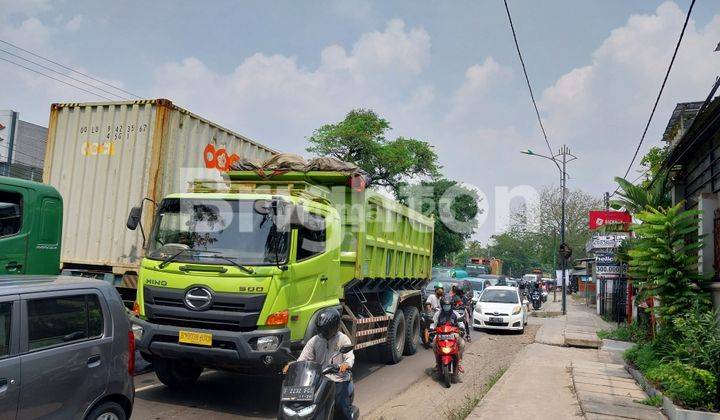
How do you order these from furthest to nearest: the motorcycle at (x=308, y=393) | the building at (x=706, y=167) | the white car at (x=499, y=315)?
the white car at (x=499, y=315) → the building at (x=706, y=167) → the motorcycle at (x=308, y=393)

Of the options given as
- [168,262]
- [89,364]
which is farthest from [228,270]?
[89,364]

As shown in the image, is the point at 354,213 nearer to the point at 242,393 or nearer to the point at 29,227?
the point at 242,393

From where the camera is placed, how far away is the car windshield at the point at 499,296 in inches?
639

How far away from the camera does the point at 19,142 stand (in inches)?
1212

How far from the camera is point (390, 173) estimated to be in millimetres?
38000

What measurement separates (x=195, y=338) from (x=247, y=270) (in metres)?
0.90

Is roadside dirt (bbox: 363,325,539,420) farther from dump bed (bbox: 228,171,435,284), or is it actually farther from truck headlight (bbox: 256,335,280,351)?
dump bed (bbox: 228,171,435,284)

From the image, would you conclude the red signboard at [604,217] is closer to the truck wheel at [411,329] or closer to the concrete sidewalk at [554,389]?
the concrete sidewalk at [554,389]

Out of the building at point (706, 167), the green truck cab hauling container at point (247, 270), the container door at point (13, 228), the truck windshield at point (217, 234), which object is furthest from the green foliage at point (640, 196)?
the container door at point (13, 228)

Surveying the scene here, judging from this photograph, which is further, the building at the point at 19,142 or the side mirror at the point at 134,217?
the building at the point at 19,142

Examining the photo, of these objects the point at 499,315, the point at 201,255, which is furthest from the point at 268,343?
the point at 499,315

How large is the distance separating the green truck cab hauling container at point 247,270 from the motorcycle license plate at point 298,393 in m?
1.24

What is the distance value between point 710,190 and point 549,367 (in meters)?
3.96

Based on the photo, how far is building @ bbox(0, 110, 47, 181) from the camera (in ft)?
98.4
